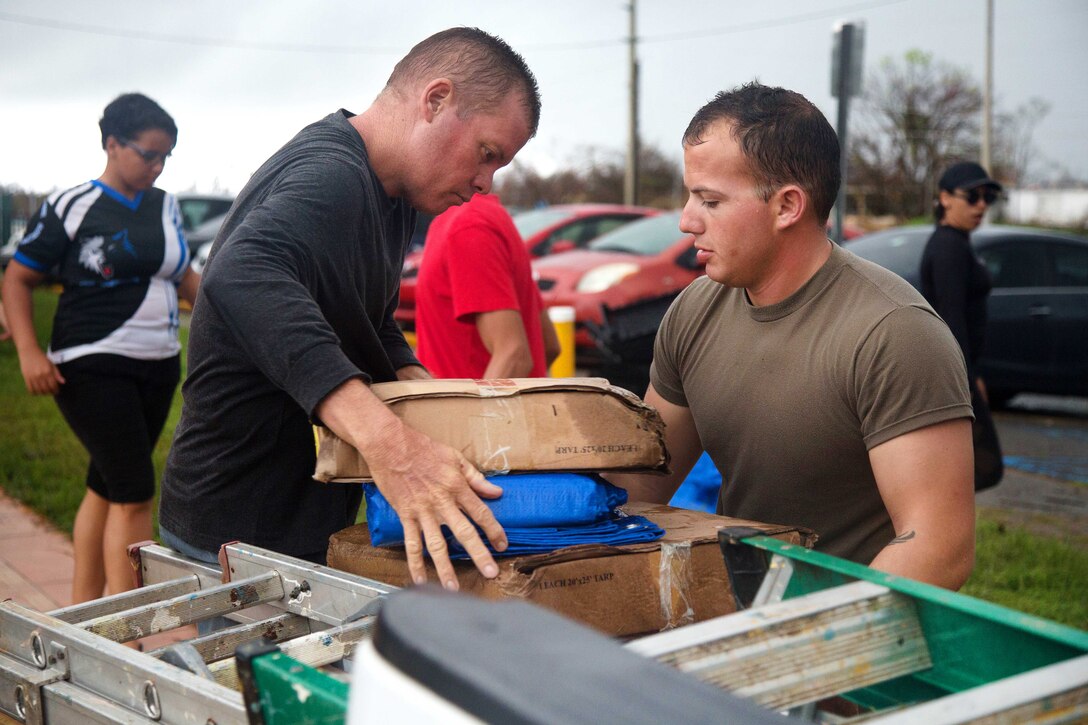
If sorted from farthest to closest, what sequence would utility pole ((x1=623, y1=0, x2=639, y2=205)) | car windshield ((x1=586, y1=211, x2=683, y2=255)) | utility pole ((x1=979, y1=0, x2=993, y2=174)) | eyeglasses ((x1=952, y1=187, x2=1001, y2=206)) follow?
1. utility pole ((x1=979, y1=0, x2=993, y2=174))
2. utility pole ((x1=623, y1=0, x2=639, y2=205))
3. car windshield ((x1=586, y1=211, x2=683, y2=255))
4. eyeglasses ((x1=952, y1=187, x2=1001, y2=206))

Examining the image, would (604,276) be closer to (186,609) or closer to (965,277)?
(965,277)

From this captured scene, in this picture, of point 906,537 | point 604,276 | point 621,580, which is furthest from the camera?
point 604,276

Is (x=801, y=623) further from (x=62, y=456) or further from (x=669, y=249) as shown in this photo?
(x=669, y=249)

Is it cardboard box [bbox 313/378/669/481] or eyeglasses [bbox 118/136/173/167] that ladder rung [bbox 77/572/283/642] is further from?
eyeglasses [bbox 118/136/173/167]

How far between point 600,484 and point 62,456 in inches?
275

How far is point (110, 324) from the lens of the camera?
14.6 ft

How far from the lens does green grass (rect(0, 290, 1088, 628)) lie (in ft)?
16.4

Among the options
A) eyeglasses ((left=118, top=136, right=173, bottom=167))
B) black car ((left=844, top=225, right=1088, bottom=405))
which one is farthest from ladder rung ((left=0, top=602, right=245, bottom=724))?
black car ((left=844, top=225, right=1088, bottom=405))

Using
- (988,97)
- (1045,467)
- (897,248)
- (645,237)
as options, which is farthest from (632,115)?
(1045,467)

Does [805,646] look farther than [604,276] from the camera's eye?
No

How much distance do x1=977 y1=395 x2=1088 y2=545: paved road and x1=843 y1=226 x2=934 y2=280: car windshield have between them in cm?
159

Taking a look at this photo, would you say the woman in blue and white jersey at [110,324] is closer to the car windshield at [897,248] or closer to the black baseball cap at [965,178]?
the black baseball cap at [965,178]

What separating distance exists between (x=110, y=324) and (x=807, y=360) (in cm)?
305

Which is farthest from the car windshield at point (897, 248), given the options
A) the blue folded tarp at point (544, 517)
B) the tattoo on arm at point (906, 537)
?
the blue folded tarp at point (544, 517)
